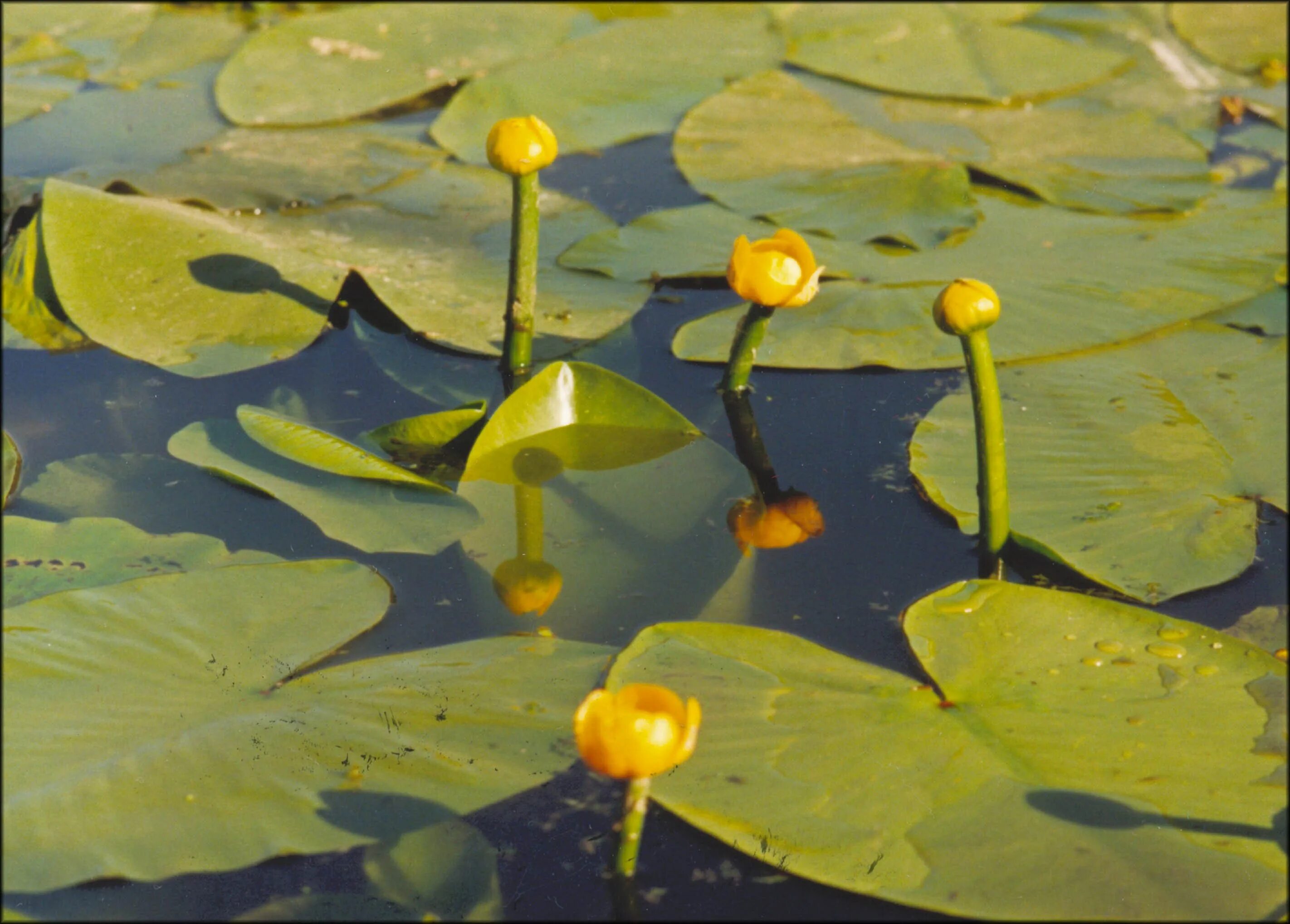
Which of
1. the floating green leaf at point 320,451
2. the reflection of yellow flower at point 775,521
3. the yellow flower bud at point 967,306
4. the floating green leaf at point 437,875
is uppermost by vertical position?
the yellow flower bud at point 967,306

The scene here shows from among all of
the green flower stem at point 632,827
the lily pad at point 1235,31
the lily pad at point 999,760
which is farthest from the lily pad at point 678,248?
the lily pad at point 1235,31

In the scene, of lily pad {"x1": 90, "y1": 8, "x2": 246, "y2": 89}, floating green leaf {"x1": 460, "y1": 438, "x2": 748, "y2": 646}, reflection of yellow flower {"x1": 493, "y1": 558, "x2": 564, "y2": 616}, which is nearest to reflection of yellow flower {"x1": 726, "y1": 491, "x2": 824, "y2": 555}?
floating green leaf {"x1": 460, "y1": 438, "x2": 748, "y2": 646}

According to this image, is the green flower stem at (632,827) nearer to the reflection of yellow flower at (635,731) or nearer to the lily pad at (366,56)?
the reflection of yellow flower at (635,731)

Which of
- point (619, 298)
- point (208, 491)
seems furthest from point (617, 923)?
point (619, 298)

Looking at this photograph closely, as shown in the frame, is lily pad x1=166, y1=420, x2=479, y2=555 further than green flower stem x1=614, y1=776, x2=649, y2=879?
Yes

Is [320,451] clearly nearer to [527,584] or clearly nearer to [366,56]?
[527,584]

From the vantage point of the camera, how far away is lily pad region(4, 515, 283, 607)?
1.32 metres

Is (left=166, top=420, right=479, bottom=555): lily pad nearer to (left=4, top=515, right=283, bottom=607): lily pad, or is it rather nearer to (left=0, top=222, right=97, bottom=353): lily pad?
(left=4, top=515, right=283, bottom=607): lily pad

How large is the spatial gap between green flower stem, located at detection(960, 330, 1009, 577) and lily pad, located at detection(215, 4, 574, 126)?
1694 millimetres

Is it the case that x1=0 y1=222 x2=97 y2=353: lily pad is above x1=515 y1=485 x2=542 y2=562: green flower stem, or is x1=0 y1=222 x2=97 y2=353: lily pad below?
above

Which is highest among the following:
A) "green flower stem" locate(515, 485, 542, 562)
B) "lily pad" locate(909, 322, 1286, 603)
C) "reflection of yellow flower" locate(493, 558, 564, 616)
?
"lily pad" locate(909, 322, 1286, 603)

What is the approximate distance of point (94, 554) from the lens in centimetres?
137

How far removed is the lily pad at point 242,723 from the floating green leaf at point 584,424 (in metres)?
0.34

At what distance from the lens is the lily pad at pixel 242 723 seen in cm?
90
